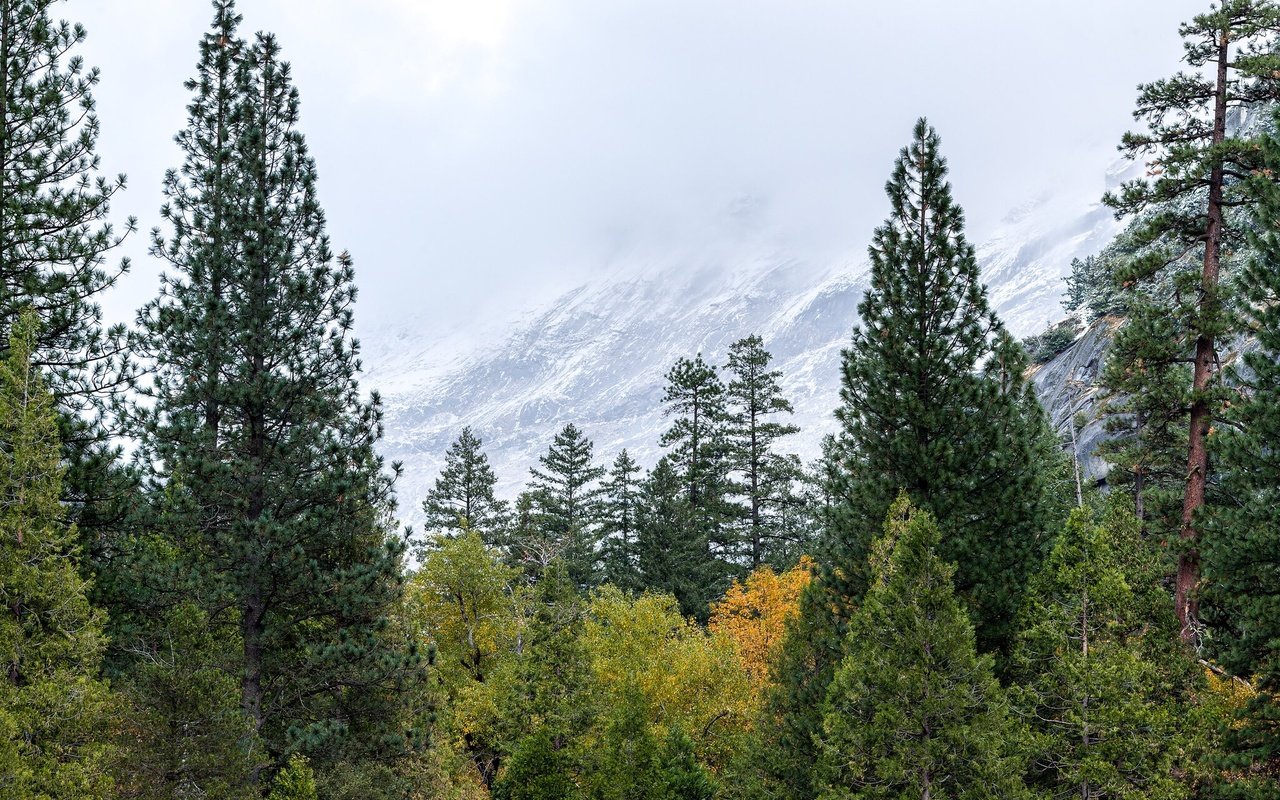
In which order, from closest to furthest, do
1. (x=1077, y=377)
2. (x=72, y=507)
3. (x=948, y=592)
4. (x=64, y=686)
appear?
(x=64, y=686) → (x=948, y=592) → (x=72, y=507) → (x=1077, y=377)

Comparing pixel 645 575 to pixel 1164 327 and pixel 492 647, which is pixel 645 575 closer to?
pixel 492 647

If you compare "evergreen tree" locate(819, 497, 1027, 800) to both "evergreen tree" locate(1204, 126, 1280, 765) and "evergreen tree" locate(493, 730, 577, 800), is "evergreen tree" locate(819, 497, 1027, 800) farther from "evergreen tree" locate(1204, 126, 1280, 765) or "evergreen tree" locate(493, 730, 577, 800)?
"evergreen tree" locate(493, 730, 577, 800)

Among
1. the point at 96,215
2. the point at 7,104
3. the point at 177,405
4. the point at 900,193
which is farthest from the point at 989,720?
the point at 7,104

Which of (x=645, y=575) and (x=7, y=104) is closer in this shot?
(x=7, y=104)

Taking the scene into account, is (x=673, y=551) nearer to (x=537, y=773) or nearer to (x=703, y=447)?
(x=703, y=447)

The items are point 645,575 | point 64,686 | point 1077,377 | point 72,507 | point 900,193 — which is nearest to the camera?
point 64,686

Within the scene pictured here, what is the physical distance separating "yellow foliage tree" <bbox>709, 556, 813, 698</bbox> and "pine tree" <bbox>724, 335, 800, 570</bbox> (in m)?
9.05

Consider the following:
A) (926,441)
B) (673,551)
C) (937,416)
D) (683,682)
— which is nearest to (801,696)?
(926,441)

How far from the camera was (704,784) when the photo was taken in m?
22.3

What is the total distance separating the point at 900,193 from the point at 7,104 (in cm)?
1575

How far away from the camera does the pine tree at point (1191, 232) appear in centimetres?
1498

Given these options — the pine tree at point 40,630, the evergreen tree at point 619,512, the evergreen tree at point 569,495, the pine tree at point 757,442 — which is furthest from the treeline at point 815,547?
the evergreen tree at point 569,495

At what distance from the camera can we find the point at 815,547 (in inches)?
674

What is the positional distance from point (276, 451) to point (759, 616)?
76.0 ft
